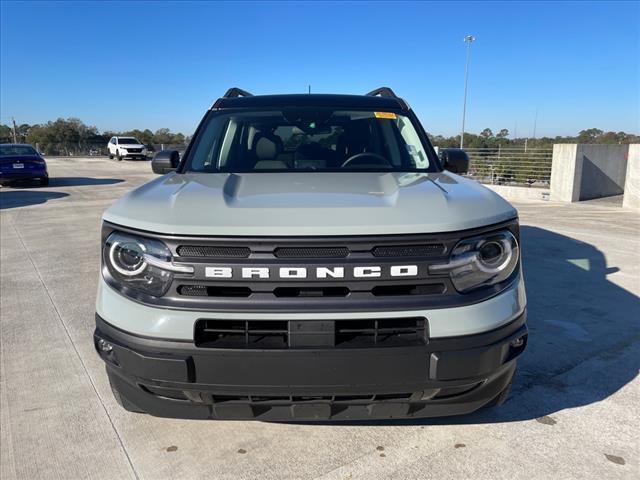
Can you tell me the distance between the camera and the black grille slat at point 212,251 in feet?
6.53

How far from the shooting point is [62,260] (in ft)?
21.5

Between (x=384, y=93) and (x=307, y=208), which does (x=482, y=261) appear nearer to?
(x=307, y=208)

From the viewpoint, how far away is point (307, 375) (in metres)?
1.96

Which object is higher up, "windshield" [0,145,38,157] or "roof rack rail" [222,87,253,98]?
"roof rack rail" [222,87,253,98]

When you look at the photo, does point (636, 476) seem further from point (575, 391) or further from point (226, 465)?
Result: point (226, 465)

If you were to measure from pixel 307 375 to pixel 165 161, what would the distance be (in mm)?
2437

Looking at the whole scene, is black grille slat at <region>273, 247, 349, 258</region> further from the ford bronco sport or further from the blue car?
the blue car

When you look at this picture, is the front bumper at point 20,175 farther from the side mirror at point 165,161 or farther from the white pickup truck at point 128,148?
the white pickup truck at point 128,148

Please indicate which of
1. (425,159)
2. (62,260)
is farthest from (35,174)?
(425,159)

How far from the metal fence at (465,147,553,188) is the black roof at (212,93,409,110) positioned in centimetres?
1392

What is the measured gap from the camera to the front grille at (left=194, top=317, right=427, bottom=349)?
1.95 meters

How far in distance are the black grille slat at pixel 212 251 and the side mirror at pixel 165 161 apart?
191cm

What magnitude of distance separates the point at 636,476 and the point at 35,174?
59.8ft

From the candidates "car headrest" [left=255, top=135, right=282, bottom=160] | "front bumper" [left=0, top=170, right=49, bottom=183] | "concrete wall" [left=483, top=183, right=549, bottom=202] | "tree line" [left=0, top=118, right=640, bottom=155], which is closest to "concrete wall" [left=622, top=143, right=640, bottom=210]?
"concrete wall" [left=483, top=183, right=549, bottom=202]
